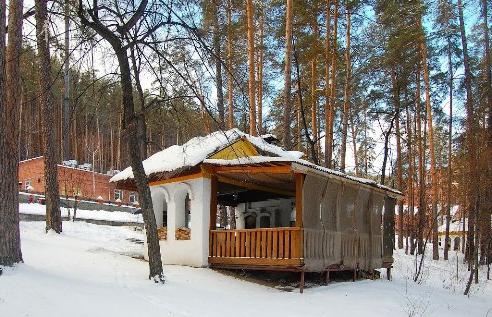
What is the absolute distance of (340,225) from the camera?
13.8 meters

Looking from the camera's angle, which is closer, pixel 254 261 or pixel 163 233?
pixel 254 261

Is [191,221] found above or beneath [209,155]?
beneath

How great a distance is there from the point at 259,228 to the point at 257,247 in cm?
51

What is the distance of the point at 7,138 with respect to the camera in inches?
334

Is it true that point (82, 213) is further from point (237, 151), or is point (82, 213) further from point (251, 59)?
point (237, 151)

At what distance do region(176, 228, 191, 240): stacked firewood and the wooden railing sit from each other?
78cm

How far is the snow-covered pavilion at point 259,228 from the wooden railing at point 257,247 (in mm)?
23

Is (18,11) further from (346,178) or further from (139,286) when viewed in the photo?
(346,178)

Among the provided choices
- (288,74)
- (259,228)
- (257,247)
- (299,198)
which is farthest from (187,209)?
(288,74)

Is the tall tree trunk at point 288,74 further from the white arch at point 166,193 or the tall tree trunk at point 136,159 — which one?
the tall tree trunk at point 136,159

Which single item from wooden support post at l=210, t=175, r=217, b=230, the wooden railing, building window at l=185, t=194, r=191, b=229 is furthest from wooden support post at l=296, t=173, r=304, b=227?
building window at l=185, t=194, r=191, b=229

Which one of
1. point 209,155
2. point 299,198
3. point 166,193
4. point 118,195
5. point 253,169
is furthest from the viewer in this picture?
point 118,195

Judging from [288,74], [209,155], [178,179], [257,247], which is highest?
[288,74]

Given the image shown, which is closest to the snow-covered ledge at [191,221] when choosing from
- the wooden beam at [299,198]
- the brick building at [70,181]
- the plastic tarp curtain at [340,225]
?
the wooden beam at [299,198]
